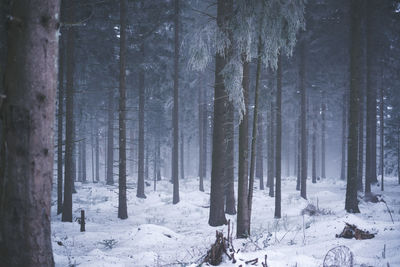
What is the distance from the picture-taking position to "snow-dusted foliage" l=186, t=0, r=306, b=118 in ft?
24.7

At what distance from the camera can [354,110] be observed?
12266 mm

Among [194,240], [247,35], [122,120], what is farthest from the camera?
[122,120]

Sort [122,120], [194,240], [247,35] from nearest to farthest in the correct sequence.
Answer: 1. [247,35]
2. [194,240]
3. [122,120]

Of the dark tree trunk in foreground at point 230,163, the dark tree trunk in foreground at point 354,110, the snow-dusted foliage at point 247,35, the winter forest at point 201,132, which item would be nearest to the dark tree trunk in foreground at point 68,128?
the winter forest at point 201,132

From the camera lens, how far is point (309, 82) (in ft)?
79.2

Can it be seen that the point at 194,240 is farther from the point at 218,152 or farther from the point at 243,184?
the point at 218,152

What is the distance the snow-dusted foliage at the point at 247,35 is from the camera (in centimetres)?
754

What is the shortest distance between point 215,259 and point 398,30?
69.0ft

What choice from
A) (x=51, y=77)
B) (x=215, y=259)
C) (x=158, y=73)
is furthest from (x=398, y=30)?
(x=51, y=77)

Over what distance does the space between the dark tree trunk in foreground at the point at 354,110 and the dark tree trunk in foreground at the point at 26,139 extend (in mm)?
12658

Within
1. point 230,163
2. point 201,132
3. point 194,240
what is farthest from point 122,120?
point 201,132

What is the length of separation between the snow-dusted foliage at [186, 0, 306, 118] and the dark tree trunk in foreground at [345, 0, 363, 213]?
589cm

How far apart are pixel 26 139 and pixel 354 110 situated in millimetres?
13039

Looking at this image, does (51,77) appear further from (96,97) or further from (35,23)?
(96,97)
